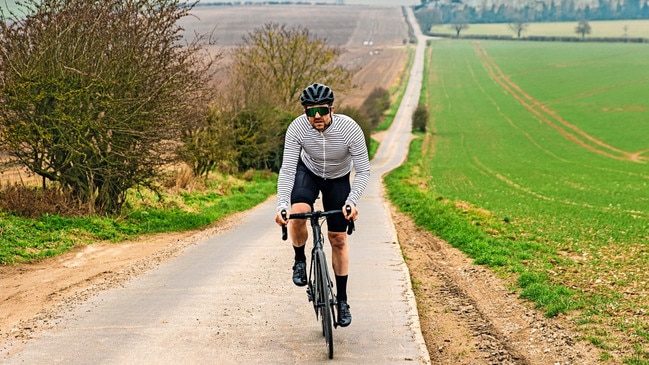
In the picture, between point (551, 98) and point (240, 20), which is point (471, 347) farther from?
point (240, 20)

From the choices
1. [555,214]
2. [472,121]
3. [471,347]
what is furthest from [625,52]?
[471,347]

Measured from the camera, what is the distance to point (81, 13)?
648 inches

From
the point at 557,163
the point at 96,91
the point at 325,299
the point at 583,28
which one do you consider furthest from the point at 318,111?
the point at 583,28

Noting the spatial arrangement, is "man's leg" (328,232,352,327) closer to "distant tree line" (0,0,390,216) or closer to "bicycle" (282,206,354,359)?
"bicycle" (282,206,354,359)

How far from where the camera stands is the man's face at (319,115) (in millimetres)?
6848

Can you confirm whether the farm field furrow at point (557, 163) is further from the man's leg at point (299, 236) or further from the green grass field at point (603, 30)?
the green grass field at point (603, 30)

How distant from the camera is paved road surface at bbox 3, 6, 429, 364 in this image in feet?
22.3

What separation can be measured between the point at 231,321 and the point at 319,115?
2.35 metres

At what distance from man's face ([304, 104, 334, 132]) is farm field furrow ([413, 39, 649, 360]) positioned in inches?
122

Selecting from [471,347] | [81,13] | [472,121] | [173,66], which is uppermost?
[81,13]

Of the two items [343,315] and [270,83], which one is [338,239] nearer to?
[343,315]

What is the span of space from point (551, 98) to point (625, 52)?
44.5m

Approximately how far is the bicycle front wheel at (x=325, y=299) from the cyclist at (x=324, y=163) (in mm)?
264

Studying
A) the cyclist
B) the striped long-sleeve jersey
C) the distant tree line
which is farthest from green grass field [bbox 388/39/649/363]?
the distant tree line
